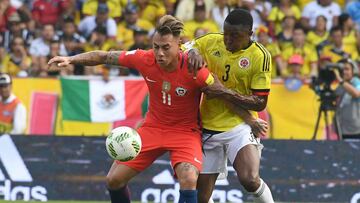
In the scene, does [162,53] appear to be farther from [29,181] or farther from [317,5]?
[317,5]

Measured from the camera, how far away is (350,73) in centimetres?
1616

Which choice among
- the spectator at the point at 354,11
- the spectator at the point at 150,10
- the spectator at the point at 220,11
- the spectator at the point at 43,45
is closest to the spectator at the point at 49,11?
the spectator at the point at 43,45

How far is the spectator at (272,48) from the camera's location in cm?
1838

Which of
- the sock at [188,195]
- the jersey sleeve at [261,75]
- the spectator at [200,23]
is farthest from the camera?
the spectator at [200,23]

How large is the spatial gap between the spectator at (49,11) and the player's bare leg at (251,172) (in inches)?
378

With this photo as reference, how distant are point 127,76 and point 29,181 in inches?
130

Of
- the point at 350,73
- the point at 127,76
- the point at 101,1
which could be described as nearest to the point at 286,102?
the point at 350,73

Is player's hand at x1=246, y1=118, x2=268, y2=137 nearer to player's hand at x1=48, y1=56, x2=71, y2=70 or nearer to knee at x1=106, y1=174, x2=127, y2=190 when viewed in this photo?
knee at x1=106, y1=174, x2=127, y2=190

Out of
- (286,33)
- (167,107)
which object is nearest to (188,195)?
(167,107)

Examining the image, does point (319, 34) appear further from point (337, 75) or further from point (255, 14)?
point (337, 75)

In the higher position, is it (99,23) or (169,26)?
(169,26)

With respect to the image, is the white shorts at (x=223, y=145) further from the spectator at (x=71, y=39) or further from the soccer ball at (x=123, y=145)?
the spectator at (x=71, y=39)

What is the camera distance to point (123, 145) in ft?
33.3

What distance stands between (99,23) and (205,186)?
8634mm
